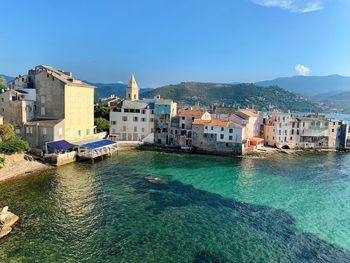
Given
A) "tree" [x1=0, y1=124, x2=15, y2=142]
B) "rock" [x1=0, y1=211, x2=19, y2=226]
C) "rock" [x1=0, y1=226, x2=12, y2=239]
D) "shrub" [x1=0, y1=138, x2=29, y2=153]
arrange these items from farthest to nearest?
→ 1. "tree" [x1=0, y1=124, x2=15, y2=142]
2. "shrub" [x1=0, y1=138, x2=29, y2=153]
3. "rock" [x1=0, y1=211, x2=19, y2=226]
4. "rock" [x1=0, y1=226, x2=12, y2=239]

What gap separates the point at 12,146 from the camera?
1550 inches

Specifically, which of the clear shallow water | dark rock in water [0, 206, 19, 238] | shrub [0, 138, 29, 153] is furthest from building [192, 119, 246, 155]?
dark rock in water [0, 206, 19, 238]

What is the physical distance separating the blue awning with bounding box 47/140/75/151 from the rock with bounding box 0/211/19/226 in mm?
20607

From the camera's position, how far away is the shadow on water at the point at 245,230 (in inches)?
781

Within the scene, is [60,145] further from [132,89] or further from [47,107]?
[132,89]

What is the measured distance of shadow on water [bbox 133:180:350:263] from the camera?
19844 mm

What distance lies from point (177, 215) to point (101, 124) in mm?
41466

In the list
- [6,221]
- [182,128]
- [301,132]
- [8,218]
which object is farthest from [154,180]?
[301,132]

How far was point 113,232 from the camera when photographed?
2239cm

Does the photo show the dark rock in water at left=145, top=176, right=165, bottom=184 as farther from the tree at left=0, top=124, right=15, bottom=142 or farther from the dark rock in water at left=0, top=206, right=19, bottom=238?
the tree at left=0, top=124, right=15, bottom=142

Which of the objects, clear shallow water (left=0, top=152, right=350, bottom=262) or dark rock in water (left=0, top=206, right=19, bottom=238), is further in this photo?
dark rock in water (left=0, top=206, right=19, bottom=238)

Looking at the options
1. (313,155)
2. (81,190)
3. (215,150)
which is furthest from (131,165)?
(313,155)

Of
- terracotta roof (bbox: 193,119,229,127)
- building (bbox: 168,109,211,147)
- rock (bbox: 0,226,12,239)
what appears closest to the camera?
rock (bbox: 0,226,12,239)

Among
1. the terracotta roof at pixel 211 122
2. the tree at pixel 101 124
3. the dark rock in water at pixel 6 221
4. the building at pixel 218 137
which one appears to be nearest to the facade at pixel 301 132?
the building at pixel 218 137
